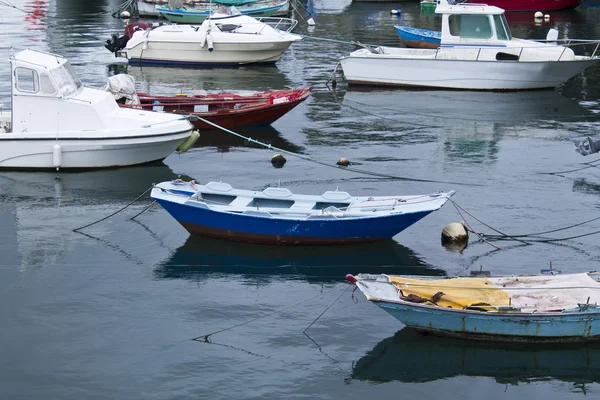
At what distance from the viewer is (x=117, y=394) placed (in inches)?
513

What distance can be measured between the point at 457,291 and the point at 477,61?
18.6 meters

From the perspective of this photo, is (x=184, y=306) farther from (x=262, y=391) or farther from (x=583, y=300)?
(x=583, y=300)

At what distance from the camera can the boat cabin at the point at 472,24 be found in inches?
1216

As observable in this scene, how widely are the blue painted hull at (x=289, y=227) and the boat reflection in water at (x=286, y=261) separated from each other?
0.62 ft

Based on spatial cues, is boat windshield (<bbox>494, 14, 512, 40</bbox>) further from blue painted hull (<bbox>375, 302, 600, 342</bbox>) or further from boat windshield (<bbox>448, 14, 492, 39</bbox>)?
blue painted hull (<bbox>375, 302, 600, 342</bbox>)

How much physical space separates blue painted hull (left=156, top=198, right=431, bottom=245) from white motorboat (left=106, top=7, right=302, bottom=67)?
748 inches

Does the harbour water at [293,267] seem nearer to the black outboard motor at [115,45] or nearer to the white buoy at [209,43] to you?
the white buoy at [209,43]

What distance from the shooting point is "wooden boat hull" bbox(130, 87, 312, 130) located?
2540 centimetres

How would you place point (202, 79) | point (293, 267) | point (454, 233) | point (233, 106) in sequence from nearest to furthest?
point (293, 267) → point (454, 233) → point (233, 106) → point (202, 79)

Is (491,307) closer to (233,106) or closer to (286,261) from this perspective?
(286,261)

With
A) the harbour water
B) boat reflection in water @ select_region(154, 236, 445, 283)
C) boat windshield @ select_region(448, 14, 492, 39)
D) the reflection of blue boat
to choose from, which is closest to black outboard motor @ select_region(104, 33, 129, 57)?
the harbour water

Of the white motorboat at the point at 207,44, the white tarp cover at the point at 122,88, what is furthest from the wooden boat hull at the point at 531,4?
the white tarp cover at the point at 122,88

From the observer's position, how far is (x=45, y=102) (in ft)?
71.3

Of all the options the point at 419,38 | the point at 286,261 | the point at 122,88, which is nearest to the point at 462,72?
the point at 419,38
